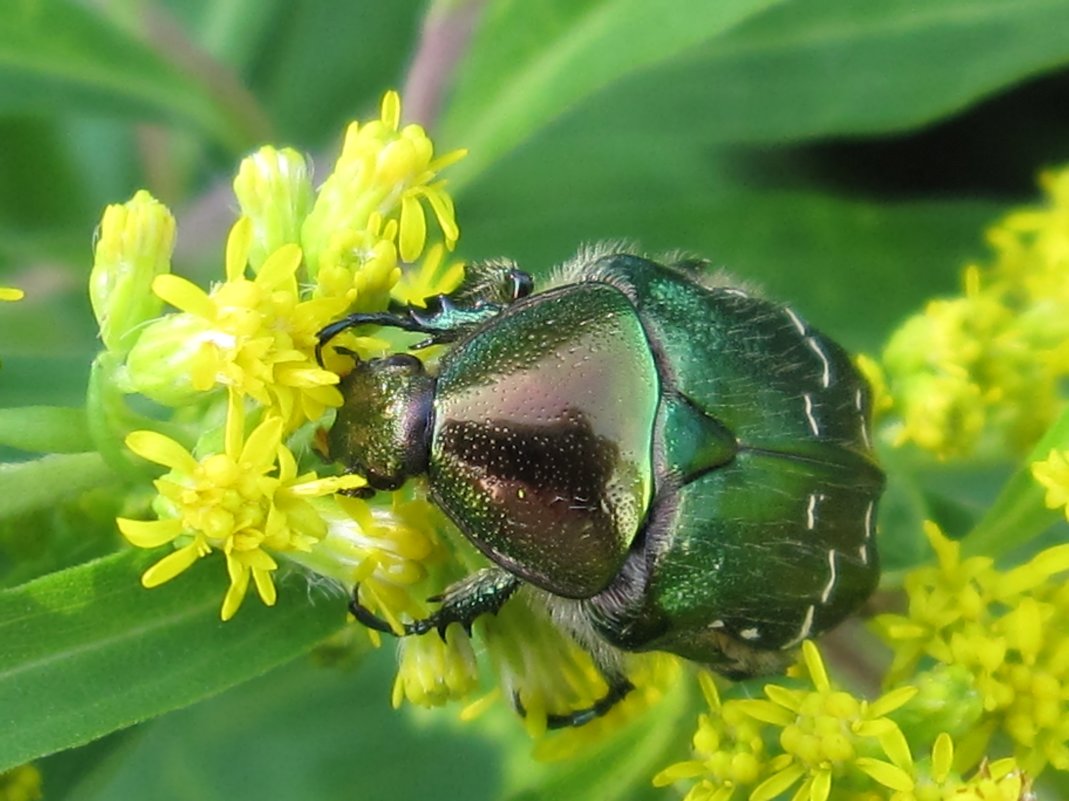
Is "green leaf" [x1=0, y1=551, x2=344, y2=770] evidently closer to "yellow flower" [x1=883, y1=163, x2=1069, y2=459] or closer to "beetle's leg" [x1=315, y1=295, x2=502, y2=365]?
"beetle's leg" [x1=315, y1=295, x2=502, y2=365]

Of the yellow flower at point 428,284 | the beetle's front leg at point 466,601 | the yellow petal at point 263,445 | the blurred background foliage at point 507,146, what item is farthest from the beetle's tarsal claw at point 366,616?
the blurred background foliage at point 507,146

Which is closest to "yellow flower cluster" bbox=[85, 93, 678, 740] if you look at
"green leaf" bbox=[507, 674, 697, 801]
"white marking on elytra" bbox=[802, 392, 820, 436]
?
"green leaf" bbox=[507, 674, 697, 801]

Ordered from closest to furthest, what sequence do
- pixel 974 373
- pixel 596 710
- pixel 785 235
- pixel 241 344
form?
pixel 241 344, pixel 596 710, pixel 974 373, pixel 785 235

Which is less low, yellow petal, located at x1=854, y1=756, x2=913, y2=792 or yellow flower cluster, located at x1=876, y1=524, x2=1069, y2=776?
yellow flower cluster, located at x1=876, y1=524, x2=1069, y2=776

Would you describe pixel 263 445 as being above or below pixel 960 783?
above

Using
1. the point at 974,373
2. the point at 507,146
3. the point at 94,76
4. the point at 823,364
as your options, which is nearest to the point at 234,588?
the point at 823,364

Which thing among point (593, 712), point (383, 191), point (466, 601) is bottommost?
point (593, 712)

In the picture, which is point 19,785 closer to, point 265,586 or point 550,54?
point 265,586
